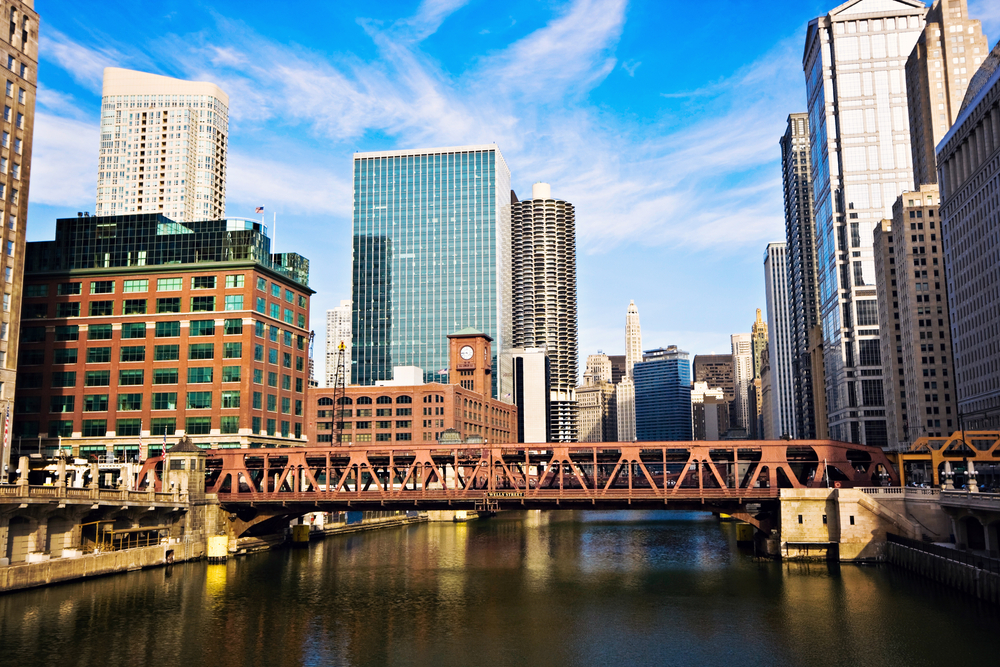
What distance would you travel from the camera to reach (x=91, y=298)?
117 m

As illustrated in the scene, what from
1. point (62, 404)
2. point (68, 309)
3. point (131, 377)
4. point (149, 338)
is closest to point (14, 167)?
point (68, 309)

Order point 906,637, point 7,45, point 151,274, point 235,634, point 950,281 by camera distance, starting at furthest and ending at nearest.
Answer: point 950,281 → point 151,274 → point 7,45 → point 235,634 → point 906,637

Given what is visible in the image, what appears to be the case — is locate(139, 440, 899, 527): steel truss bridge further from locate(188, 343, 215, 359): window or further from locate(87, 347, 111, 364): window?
locate(87, 347, 111, 364): window

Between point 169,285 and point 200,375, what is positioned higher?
point 169,285

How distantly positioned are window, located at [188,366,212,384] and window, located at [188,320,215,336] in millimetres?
4652

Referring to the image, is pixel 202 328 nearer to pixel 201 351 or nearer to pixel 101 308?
pixel 201 351

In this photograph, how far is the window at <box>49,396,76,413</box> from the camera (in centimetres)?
11488

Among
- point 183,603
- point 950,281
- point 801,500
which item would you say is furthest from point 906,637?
point 950,281

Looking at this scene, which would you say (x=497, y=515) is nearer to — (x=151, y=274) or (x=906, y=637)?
(x=151, y=274)

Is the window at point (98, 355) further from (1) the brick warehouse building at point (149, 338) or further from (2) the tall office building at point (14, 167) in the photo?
(2) the tall office building at point (14, 167)

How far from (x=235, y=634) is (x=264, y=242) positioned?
76.5 meters

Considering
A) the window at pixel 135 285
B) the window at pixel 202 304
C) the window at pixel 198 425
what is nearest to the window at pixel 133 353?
the window at pixel 135 285

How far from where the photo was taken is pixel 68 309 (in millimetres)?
116688

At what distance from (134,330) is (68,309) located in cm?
1049
